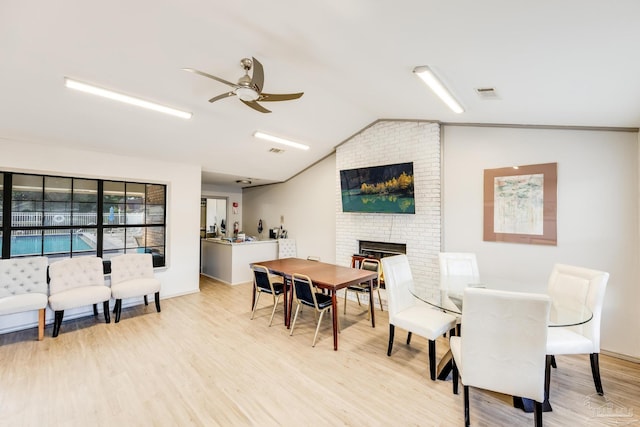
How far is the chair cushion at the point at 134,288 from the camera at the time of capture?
155 inches

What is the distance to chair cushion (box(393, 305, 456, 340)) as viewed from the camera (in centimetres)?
260

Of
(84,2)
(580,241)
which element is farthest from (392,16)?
(580,241)

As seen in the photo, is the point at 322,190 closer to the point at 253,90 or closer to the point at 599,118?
the point at 253,90

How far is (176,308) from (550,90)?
5.57 m

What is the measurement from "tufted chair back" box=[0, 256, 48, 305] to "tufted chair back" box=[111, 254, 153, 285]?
29.8 inches

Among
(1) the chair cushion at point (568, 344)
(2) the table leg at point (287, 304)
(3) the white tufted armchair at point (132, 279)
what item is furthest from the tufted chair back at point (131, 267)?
(1) the chair cushion at point (568, 344)

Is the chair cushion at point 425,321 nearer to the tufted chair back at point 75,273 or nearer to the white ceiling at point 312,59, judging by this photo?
the white ceiling at point 312,59

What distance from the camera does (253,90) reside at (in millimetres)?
2600

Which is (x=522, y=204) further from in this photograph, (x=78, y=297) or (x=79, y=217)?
(x=79, y=217)

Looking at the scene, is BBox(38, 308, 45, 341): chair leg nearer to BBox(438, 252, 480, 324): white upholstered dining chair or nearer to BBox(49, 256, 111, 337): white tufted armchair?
BBox(49, 256, 111, 337): white tufted armchair

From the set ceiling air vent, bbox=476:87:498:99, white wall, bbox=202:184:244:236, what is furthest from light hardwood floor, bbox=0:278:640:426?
white wall, bbox=202:184:244:236

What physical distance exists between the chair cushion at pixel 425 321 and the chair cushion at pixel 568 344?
760 mm

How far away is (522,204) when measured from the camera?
141 inches

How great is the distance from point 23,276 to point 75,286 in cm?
54
